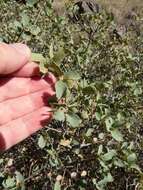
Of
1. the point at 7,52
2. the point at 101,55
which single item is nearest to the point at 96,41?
the point at 101,55

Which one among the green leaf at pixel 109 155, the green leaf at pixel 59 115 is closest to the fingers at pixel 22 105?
the green leaf at pixel 59 115

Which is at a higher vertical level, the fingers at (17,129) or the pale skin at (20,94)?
the pale skin at (20,94)

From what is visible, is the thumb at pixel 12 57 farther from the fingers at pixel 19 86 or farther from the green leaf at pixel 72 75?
the green leaf at pixel 72 75

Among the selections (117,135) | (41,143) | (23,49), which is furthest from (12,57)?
(117,135)

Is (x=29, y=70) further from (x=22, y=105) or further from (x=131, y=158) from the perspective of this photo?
(x=131, y=158)

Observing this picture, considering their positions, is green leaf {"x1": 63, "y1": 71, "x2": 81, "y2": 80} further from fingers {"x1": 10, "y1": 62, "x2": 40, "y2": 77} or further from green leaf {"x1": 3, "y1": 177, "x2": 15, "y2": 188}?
green leaf {"x1": 3, "y1": 177, "x2": 15, "y2": 188}

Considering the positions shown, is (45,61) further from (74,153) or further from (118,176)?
(118,176)
